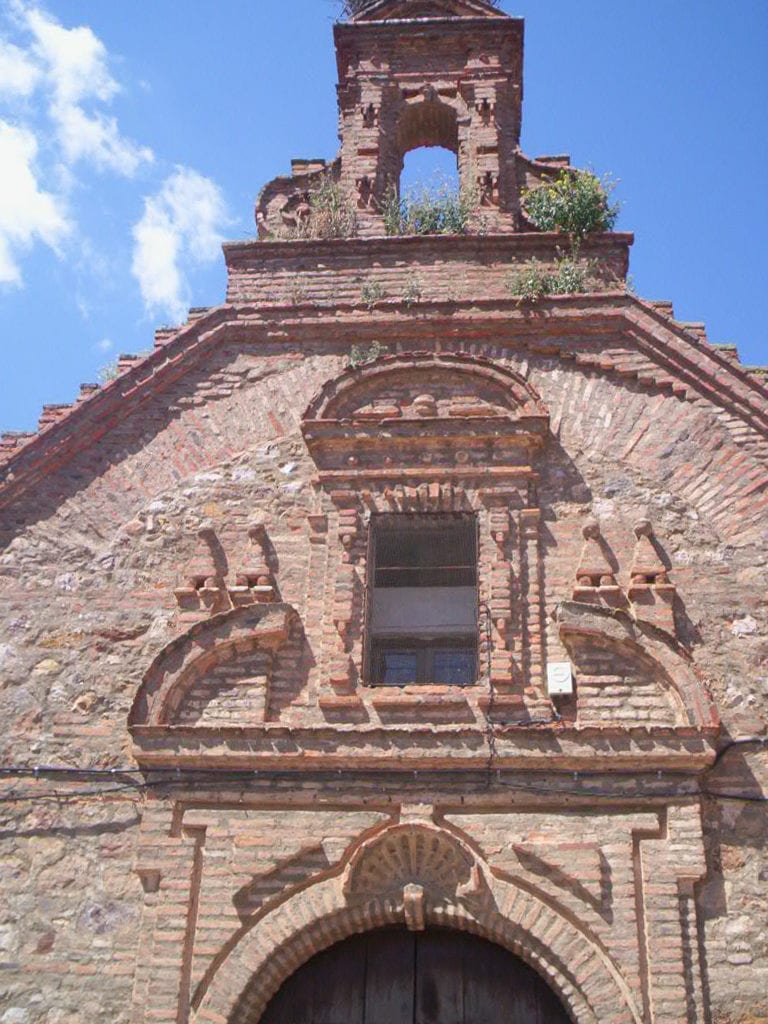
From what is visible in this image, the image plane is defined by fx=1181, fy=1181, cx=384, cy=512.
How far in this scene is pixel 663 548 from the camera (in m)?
8.54

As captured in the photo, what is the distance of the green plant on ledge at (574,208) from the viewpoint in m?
10.8

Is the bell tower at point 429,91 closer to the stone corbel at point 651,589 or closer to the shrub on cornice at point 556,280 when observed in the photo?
the shrub on cornice at point 556,280

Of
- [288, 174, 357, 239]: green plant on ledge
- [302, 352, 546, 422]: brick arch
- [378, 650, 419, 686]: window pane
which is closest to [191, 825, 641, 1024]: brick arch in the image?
[378, 650, 419, 686]: window pane

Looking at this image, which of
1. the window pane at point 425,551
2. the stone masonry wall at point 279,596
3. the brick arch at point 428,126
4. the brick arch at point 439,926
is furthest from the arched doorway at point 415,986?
Result: the brick arch at point 428,126

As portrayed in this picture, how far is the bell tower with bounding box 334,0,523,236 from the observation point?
11680 millimetres

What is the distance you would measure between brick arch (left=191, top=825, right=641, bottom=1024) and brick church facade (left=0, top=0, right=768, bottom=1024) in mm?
18

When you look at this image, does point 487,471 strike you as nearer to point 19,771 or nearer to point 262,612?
point 262,612

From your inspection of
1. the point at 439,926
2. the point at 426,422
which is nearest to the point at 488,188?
the point at 426,422

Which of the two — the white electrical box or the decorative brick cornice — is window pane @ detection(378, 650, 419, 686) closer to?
the white electrical box

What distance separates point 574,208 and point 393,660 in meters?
4.84

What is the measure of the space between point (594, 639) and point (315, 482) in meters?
2.51

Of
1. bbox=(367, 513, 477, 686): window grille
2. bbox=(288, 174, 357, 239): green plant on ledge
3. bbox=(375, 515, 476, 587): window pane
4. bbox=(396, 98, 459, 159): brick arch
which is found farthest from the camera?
bbox=(396, 98, 459, 159): brick arch

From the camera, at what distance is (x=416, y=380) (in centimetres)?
972

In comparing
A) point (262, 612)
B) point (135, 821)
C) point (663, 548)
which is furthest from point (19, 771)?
point (663, 548)
